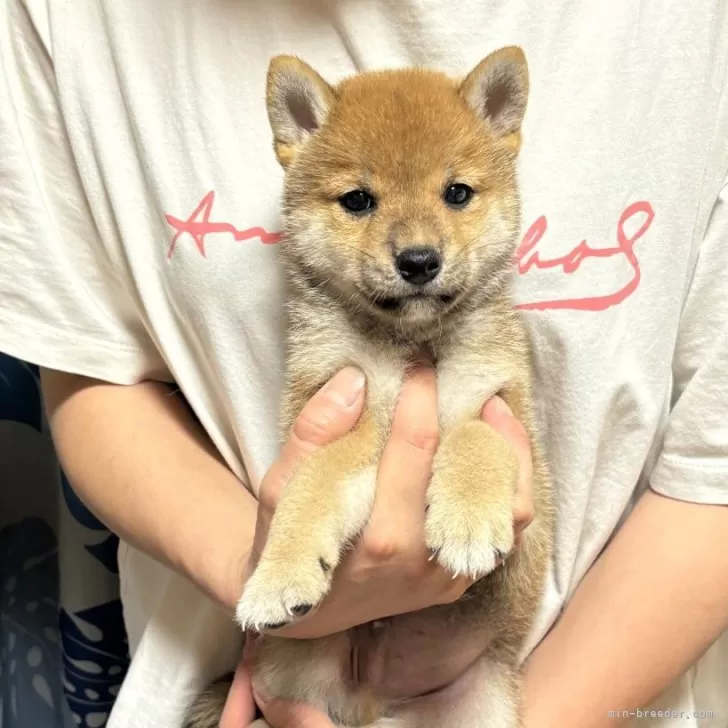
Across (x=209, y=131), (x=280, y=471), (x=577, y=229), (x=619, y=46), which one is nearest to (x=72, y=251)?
(x=209, y=131)

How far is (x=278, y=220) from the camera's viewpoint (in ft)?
3.77

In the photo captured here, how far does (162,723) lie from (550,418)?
83 centimetres

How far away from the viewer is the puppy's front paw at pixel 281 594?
0.88 metres

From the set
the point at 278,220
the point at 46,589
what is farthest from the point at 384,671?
the point at 46,589

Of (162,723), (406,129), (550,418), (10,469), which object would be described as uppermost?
(406,129)

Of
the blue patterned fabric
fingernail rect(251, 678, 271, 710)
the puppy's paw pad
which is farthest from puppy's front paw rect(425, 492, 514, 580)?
the blue patterned fabric

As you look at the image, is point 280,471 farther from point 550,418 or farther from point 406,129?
point 406,129

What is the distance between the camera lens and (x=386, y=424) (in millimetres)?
1051

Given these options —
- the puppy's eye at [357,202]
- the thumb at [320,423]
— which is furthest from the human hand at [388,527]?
the puppy's eye at [357,202]

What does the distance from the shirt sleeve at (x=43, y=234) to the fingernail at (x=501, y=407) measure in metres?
0.61

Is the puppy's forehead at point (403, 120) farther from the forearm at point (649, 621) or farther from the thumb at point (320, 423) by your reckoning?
the forearm at point (649, 621)

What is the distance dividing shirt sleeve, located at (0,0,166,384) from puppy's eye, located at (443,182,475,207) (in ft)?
1.76

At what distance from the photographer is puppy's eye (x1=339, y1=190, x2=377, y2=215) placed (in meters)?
1.10

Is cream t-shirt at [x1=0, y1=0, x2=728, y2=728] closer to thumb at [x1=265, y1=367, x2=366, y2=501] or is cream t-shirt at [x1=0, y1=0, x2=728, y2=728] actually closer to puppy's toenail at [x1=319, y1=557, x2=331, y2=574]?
thumb at [x1=265, y1=367, x2=366, y2=501]
